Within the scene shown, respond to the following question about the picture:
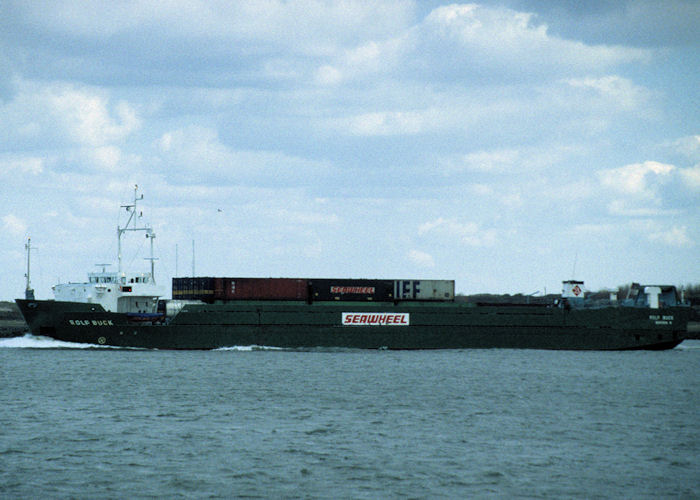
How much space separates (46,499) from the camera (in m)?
18.7

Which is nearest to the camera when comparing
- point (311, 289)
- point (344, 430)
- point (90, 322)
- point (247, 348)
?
point (344, 430)

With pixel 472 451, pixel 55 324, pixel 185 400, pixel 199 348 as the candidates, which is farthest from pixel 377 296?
pixel 472 451

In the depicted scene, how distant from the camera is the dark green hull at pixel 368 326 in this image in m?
52.8

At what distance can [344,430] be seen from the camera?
91.5ft

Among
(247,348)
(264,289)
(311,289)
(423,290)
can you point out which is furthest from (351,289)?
(247,348)

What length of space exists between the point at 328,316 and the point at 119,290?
573 inches

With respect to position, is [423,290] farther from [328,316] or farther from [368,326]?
[328,316]

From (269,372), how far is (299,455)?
67.6 feet

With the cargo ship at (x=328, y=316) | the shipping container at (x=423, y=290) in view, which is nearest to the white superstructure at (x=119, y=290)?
the cargo ship at (x=328, y=316)

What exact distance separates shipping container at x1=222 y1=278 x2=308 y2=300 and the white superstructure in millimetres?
4803

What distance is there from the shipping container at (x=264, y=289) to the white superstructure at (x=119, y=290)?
189 inches

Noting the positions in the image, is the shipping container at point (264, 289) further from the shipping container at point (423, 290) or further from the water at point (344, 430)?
the water at point (344, 430)

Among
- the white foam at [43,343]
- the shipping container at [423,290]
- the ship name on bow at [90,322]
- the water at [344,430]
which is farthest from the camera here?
the shipping container at [423,290]

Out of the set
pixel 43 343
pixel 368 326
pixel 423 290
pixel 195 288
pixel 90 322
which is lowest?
pixel 43 343
